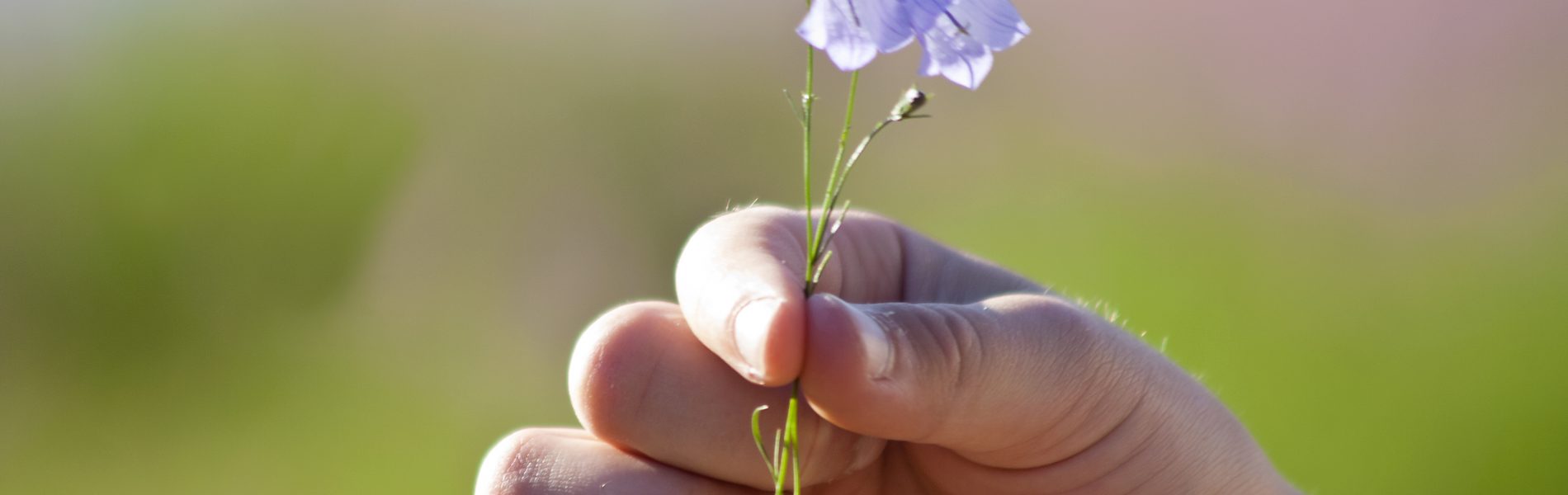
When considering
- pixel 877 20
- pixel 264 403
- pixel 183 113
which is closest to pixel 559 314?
pixel 264 403

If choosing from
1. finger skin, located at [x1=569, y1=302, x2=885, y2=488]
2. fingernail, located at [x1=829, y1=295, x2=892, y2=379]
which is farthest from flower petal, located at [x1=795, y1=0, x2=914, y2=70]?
finger skin, located at [x1=569, y1=302, x2=885, y2=488]

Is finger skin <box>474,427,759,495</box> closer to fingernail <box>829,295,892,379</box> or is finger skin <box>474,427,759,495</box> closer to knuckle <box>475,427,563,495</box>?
knuckle <box>475,427,563,495</box>

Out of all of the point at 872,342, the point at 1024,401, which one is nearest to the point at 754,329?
the point at 872,342

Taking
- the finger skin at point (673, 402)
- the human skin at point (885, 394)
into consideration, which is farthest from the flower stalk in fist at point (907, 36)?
the finger skin at point (673, 402)

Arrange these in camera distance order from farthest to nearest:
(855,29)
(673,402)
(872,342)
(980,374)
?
(673,402)
(980,374)
(872,342)
(855,29)

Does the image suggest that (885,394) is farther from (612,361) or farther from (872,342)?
(612,361)

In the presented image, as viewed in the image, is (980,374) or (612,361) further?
(612,361)

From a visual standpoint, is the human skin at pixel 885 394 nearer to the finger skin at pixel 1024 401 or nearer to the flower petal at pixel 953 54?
the finger skin at pixel 1024 401
